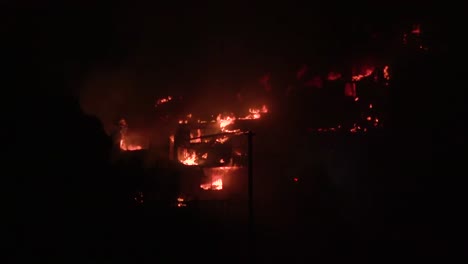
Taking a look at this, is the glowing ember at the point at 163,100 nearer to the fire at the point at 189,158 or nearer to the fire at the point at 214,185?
the fire at the point at 189,158

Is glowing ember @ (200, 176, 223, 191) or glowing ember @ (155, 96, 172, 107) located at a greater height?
glowing ember @ (155, 96, 172, 107)

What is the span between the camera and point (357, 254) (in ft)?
71.9

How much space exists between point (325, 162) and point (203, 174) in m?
11.2

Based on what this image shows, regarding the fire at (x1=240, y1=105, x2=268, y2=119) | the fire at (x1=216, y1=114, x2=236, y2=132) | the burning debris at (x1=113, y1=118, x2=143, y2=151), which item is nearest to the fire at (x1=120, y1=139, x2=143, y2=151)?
the burning debris at (x1=113, y1=118, x2=143, y2=151)

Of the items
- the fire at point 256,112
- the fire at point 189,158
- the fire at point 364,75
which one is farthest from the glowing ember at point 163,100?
the fire at point 364,75

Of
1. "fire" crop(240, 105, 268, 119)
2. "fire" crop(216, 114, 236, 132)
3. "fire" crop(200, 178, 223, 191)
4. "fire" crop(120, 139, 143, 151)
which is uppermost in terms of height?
"fire" crop(240, 105, 268, 119)

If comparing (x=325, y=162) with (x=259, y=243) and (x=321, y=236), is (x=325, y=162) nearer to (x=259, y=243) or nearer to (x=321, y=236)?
(x=321, y=236)

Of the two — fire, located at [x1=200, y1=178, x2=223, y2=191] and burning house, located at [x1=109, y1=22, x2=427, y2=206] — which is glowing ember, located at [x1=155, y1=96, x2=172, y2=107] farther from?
fire, located at [x1=200, y1=178, x2=223, y2=191]

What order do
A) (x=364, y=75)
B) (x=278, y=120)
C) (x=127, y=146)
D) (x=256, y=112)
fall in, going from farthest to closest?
(x=127, y=146)
(x=256, y=112)
(x=278, y=120)
(x=364, y=75)

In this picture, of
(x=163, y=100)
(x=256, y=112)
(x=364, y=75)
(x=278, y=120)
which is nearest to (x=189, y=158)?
(x=256, y=112)

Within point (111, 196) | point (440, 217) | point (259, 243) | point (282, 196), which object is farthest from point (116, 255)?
point (440, 217)

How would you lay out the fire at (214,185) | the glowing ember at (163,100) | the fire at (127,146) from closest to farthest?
the fire at (214,185) < the fire at (127,146) < the glowing ember at (163,100)

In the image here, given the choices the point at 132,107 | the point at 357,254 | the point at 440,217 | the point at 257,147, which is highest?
the point at 132,107

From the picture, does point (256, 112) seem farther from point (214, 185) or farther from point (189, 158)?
point (214, 185)
